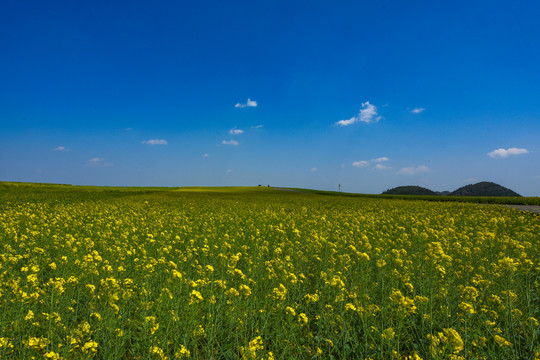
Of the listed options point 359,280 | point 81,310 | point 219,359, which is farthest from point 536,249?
point 81,310

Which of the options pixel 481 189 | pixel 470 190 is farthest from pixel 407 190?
pixel 481 189

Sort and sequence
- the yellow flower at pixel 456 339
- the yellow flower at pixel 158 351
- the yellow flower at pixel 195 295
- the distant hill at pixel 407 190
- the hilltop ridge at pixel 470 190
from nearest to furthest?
the yellow flower at pixel 456 339, the yellow flower at pixel 158 351, the yellow flower at pixel 195 295, the hilltop ridge at pixel 470 190, the distant hill at pixel 407 190

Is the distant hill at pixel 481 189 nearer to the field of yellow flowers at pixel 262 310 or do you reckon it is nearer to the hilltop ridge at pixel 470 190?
the hilltop ridge at pixel 470 190

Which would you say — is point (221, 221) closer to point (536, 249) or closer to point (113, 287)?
point (113, 287)

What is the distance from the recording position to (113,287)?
390cm

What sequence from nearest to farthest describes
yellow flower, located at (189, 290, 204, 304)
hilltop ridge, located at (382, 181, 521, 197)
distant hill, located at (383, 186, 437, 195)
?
yellow flower, located at (189, 290, 204, 304), hilltop ridge, located at (382, 181, 521, 197), distant hill, located at (383, 186, 437, 195)

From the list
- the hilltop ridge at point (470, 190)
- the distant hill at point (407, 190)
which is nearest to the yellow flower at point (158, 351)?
the hilltop ridge at point (470, 190)

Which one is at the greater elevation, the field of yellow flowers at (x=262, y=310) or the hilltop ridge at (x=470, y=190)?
the hilltop ridge at (x=470, y=190)

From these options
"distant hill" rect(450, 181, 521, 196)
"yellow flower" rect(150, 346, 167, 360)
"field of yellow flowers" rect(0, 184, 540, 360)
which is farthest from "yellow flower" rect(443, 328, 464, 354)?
"distant hill" rect(450, 181, 521, 196)

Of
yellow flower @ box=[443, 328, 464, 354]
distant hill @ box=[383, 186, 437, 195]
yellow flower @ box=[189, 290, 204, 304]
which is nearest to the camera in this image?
yellow flower @ box=[443, 328, 464, 354]

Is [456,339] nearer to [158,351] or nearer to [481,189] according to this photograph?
[158,351]

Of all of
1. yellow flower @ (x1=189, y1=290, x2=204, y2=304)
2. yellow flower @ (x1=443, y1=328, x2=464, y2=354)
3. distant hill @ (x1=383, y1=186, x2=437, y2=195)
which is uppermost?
distant hill @ (x1=383, y1=186, x2=437, y2=195)

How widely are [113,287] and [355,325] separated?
3708mm

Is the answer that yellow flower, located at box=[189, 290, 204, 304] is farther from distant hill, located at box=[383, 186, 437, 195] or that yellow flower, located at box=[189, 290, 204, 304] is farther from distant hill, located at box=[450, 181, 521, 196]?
distant hill, located at box=[383, 186, 437, 195]
